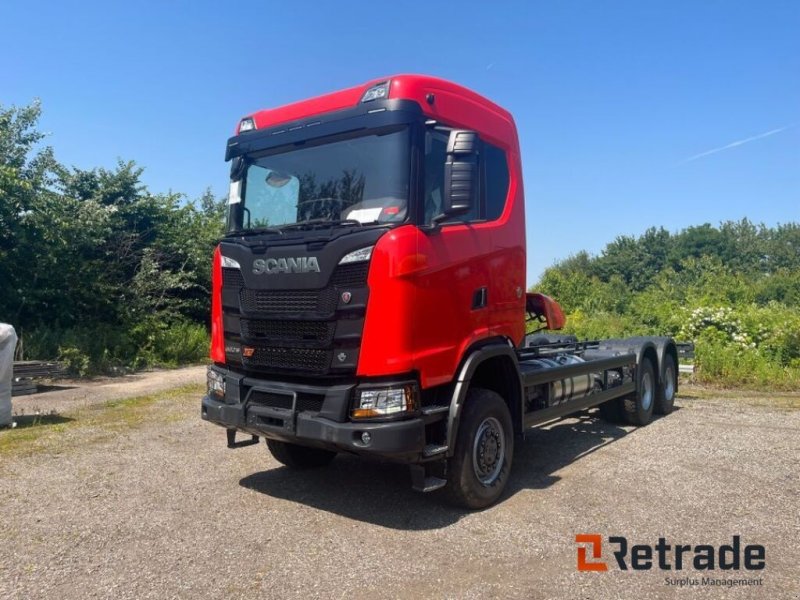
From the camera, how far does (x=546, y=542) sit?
178 inches

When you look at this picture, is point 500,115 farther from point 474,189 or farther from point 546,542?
point 546,542

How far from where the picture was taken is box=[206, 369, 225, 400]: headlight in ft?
17.9

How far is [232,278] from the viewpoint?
543 centimetres

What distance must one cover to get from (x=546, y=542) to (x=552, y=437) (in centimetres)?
375

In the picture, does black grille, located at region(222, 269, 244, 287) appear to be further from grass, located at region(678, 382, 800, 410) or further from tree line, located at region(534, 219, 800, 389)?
tree line, located at region(534, 219, 800, 389)

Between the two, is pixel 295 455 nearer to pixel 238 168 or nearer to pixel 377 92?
pixel 238 168

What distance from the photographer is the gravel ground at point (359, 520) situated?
3869 mm

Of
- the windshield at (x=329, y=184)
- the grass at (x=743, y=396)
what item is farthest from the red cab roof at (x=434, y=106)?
the grass at (x=743, y=396)

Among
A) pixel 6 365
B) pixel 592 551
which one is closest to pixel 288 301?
pixel 592 551

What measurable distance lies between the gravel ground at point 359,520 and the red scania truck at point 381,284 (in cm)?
60

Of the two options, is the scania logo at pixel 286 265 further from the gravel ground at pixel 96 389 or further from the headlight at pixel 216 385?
the gravel ground at pixel 96 389

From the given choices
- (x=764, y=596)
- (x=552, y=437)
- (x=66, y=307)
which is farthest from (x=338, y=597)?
(x=66, y=307)

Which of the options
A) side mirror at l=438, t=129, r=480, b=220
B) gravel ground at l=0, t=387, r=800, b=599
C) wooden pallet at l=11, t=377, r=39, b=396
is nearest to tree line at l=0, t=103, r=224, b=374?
wooden pallet at l=11, t=377, r=39, b=396

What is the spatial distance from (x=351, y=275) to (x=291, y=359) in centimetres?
89
